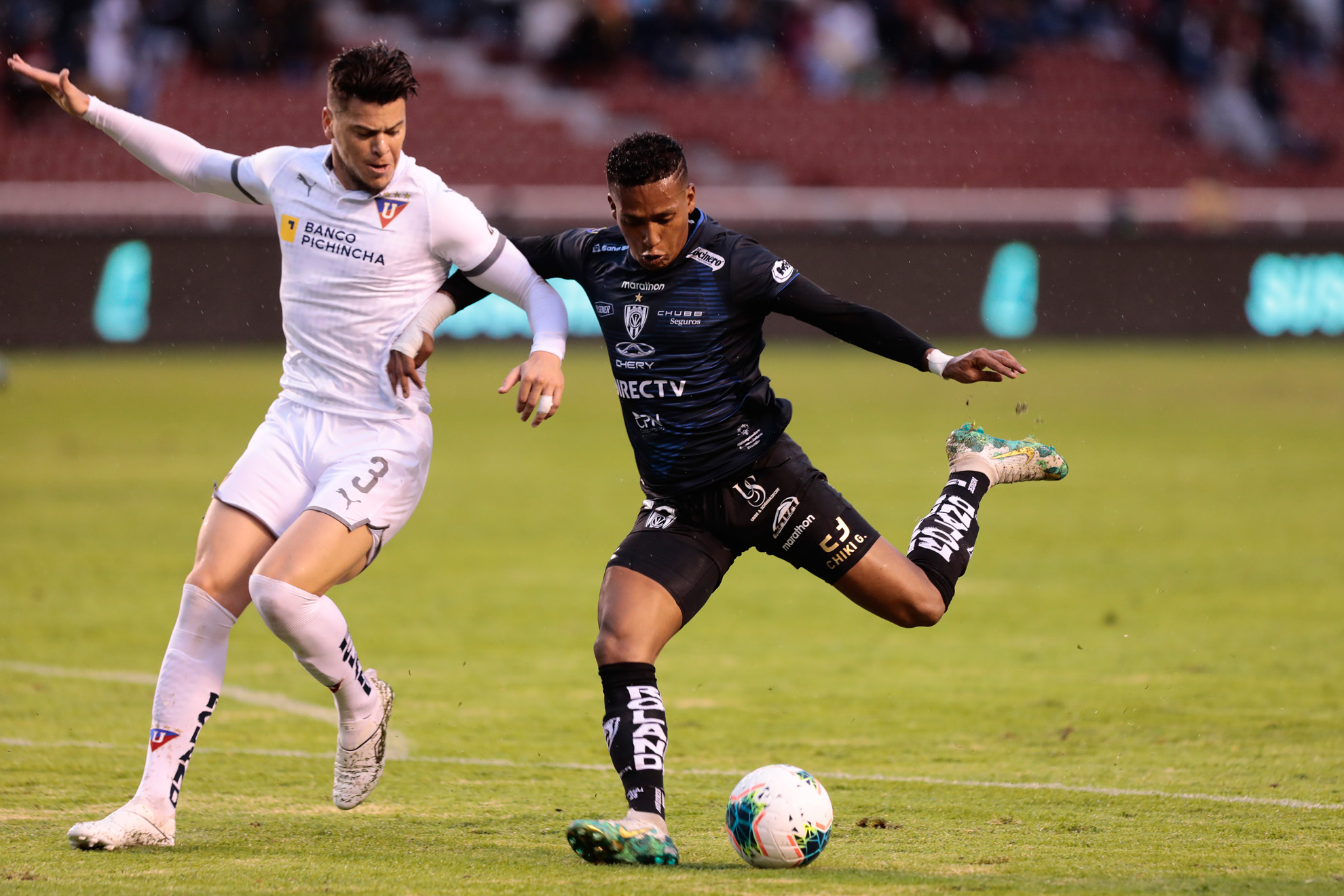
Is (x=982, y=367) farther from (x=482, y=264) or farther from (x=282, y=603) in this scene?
(x=282, y=603)

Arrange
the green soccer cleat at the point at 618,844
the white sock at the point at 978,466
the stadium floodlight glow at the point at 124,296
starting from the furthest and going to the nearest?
the stadium floodlight glow at the point at 124,296 → the white sock at the point at 978,466 → the green soccer cleat at the point at 618,844

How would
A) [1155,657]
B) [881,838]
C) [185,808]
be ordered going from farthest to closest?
[1155,657], [185,808], [881,838]

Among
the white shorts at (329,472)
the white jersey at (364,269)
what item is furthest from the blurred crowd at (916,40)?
the white shorts at (329,472)

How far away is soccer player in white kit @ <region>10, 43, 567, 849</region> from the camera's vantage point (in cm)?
514

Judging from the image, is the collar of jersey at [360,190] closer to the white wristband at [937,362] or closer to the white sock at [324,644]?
the white sock at [324,644]

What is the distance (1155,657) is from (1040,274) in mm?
15359

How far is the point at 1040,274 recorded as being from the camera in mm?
23156

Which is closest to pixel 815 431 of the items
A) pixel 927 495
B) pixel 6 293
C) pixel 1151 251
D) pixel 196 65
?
pixel 927 495

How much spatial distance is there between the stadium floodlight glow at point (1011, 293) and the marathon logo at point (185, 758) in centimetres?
1858

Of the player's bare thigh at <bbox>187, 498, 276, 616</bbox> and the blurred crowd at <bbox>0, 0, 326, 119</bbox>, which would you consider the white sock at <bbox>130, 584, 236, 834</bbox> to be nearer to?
the player's bare thigh at <bbox>187, 498, 276, 616</bbox>

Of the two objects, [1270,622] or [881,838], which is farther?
[1270,622]

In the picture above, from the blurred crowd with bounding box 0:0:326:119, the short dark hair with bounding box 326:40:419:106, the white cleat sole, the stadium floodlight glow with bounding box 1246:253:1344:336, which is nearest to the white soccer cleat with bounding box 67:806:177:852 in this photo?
the white cleat sole

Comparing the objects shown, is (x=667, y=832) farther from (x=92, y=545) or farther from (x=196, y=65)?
(x=196, y=65)

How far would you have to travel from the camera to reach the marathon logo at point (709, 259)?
207 inches
